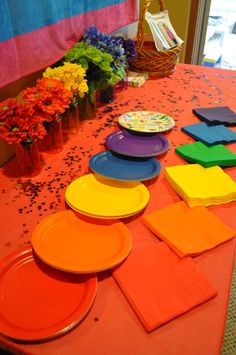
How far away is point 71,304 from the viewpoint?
52 centimetres

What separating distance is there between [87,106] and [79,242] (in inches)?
24.6

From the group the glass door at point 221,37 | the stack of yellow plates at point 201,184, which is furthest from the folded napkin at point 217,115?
the glass door at point 221,37

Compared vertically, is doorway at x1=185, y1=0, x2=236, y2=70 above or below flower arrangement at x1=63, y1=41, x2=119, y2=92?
below

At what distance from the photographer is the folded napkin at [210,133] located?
0.97 meters

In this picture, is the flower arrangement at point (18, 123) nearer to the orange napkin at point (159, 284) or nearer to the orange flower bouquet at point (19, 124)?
the orange flower bouquet at point (19, 124)

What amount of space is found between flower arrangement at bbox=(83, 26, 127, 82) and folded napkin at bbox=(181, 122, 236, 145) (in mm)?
332

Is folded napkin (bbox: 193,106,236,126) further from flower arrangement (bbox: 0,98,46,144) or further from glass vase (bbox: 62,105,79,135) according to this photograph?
flower arrangement (bbox: 0,98,46,144)

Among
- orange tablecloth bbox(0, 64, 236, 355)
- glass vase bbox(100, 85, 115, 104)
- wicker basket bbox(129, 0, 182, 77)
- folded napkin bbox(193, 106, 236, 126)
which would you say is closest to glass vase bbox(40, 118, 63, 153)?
orange tablecloth bbox(0, 64, 236, 355)

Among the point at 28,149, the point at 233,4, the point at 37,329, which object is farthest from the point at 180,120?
the point at 233,4

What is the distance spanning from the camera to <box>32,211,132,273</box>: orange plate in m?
0.57

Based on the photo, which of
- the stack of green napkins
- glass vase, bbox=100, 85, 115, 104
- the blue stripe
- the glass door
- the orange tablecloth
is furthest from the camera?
the glass door

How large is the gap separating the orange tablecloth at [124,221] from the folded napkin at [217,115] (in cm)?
4

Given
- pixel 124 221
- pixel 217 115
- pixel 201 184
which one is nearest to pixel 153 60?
pixel 217 115

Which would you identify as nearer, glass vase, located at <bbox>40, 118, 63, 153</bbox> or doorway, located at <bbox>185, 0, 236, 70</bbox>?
glass vase, located at <bbox>40, 118, 63, 153</bbox>
